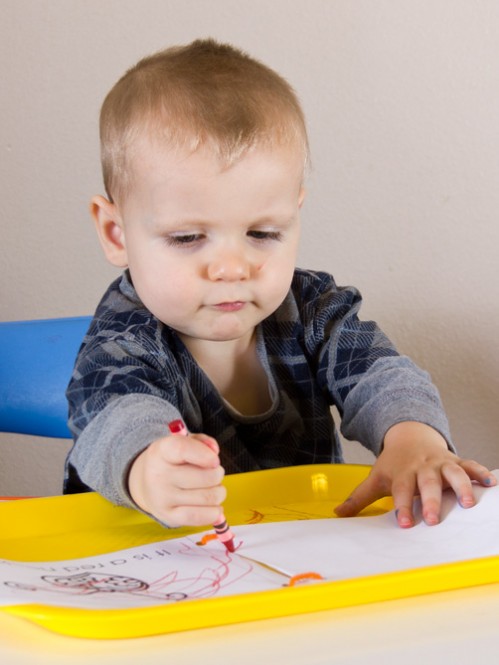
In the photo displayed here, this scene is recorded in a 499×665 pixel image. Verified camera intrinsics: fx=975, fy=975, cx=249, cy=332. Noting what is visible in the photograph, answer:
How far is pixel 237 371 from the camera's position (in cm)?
91

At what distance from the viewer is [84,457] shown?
2.41 ft

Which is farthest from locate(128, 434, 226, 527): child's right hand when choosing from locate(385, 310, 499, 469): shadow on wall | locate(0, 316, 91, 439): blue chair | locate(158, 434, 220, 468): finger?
locate(385, 310, 499, 469): shadow on wall

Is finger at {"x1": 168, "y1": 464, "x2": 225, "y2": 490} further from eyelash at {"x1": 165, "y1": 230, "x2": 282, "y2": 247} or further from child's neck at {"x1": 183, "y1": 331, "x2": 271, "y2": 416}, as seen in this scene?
child's neck at {"x1": 183, "y1": 331, "x2": 271, "y2": 416}

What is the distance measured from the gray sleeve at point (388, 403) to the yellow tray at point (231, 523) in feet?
0.16

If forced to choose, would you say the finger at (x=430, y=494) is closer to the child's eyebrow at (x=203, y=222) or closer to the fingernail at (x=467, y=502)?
the fingernail at (x=467, y=502)

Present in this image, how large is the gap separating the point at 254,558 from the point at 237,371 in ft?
1.30

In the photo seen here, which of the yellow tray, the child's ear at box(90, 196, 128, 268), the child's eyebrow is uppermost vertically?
the child's eyebrow

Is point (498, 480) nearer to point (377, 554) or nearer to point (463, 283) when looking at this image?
point (377, 554)

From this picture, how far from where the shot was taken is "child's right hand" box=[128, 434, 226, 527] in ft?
1.75

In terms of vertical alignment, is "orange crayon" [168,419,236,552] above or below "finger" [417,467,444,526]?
above

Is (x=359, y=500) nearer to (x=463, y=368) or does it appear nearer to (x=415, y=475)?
(x=415, y=475)

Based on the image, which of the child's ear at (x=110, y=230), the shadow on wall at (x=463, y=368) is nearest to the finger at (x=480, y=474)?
the child's ear at (x=110, y=230)

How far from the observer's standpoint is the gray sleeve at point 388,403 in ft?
2.54

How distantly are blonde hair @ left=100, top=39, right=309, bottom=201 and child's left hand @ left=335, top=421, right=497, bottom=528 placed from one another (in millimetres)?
246
